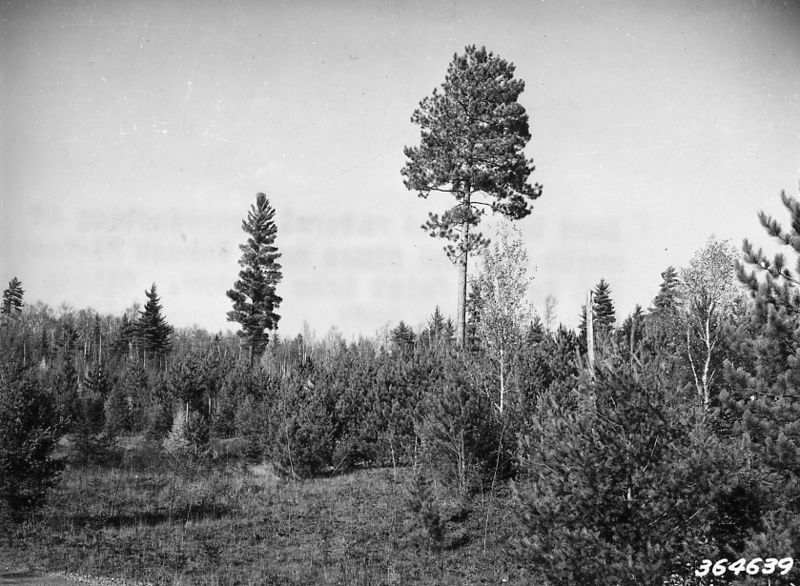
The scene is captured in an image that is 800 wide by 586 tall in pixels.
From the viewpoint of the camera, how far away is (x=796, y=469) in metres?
7.48

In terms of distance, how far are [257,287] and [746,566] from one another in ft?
125

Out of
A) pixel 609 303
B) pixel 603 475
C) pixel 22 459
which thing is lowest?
pixel 22 459

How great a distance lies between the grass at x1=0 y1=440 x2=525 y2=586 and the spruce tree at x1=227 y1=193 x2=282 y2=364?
21505 mm

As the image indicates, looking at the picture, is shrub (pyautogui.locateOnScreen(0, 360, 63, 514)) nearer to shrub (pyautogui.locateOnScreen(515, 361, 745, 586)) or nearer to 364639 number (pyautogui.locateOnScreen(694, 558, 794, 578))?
shrub (pyautogui.locateOnScreen(515, 361, 745, 586))

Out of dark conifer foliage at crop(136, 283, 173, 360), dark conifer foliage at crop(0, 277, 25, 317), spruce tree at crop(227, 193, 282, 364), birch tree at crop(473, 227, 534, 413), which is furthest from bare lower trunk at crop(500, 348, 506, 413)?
dark conifer foliage at crop(0, 277, 25, 317)

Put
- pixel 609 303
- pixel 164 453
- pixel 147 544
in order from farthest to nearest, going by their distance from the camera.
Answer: pixel 609 303 → pixel 164 453 → pixel 147 544

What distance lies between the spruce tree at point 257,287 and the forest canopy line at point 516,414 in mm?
211

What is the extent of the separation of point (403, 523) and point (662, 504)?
362 inches

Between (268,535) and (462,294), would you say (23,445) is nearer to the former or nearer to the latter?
(268,535)

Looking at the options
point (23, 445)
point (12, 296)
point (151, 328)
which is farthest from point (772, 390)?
point (12, 296)

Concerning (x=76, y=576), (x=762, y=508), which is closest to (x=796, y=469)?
(x=762, y=508)

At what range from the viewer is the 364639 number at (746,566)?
6876 millimetres

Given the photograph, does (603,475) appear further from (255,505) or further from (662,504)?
(255,505)

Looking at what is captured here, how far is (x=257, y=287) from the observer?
137 feet
